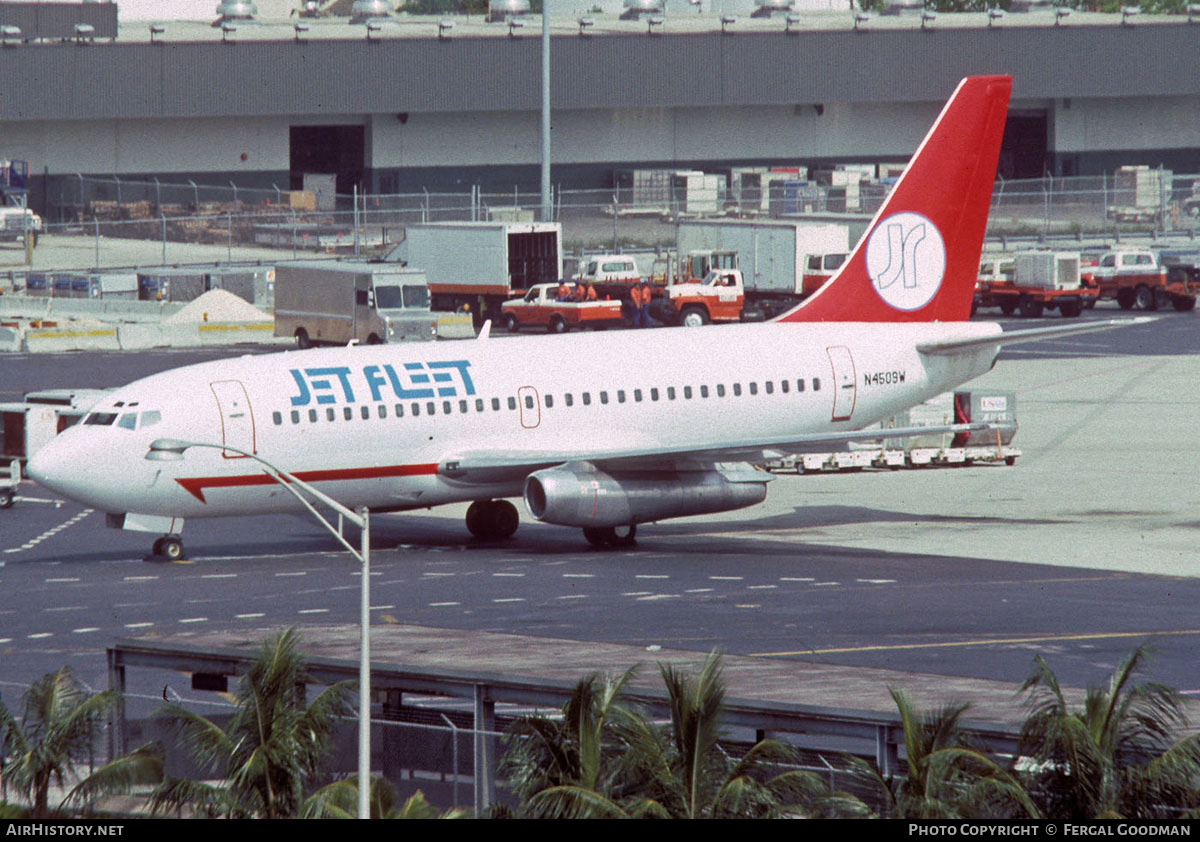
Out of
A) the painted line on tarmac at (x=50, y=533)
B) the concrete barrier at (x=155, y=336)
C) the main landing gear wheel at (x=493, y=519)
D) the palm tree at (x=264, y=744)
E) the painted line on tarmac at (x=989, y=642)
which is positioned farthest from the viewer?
the concrete barrier at (x=155, y=336)

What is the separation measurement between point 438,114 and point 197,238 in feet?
70.3

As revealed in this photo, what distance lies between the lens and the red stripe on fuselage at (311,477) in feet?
136

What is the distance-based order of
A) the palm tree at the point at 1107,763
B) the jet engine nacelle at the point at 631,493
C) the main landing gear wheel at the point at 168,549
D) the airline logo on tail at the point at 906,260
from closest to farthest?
the palm tree at the point at 1107,763 → the jet engine nacelle at the point at 631,493 → the main landing gear wheel at the point at 168,549 → the airline logo on tail at the point at 906,260

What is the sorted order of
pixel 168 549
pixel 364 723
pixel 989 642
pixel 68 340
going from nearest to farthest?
pixel 364 723 → pixel 989 642 → pixel 168 549 → pixel 68 340

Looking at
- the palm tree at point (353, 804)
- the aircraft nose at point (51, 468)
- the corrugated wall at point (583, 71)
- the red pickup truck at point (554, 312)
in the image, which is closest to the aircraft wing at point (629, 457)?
the aircraft nose at point (51, 468)

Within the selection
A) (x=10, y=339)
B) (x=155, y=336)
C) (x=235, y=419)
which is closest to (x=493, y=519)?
(x=235, y=419)

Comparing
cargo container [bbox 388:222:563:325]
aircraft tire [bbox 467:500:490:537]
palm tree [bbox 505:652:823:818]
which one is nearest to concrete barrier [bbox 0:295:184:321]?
cargo container [bbox 388:222:563:325]

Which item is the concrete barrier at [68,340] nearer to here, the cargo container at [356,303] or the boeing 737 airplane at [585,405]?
the cargo container at [356,303]

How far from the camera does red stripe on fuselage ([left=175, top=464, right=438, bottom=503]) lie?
4156cm

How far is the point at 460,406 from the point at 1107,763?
26.2 meters

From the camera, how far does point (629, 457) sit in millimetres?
43125

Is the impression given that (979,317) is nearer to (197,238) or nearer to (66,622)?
(197,238)

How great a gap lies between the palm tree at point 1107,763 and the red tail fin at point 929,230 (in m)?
30.7

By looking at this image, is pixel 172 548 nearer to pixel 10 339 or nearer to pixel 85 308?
pixel 10 339
